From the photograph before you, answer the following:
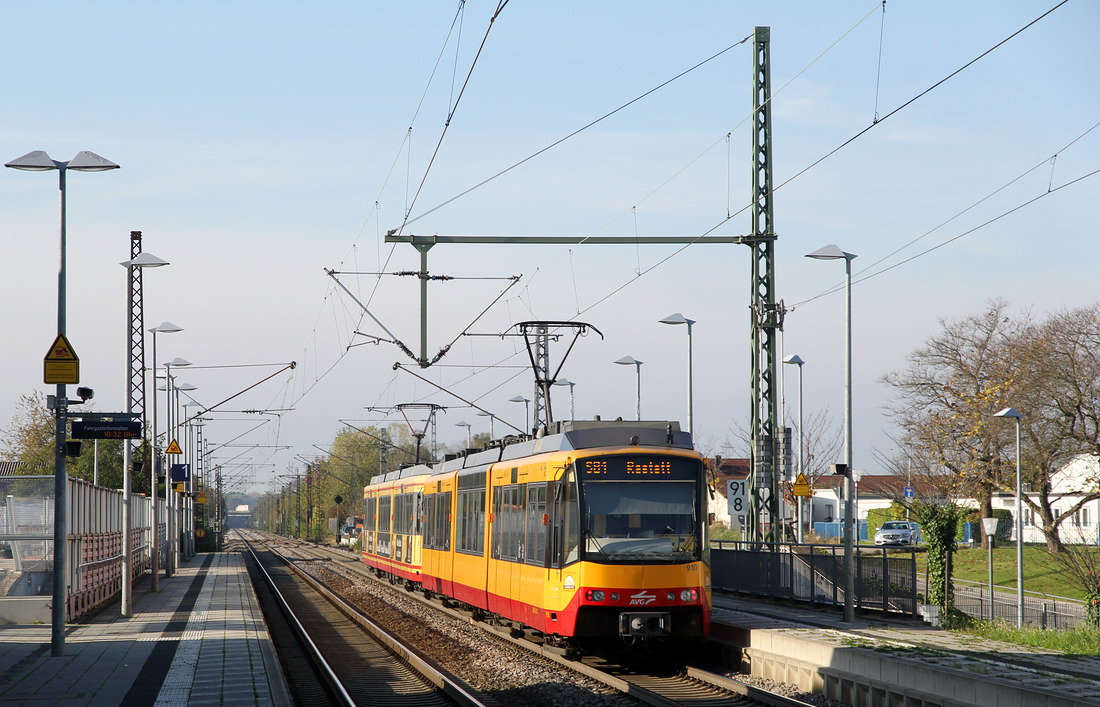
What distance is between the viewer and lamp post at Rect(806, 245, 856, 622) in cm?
1875

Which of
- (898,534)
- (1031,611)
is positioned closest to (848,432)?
(1031,611)

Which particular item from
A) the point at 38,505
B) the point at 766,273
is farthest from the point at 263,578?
the point at 766,273

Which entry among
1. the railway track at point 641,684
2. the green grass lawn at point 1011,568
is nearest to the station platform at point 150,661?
the railway track at point 641,684

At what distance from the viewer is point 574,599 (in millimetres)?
15445

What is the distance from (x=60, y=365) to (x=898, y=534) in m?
48.3

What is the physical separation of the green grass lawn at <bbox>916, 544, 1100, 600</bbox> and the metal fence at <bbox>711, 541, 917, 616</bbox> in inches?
603

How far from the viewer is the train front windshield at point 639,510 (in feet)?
51.0

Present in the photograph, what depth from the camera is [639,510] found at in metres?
15.8

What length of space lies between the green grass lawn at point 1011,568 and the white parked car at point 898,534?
14.7ft

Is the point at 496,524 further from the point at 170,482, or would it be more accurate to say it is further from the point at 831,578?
the point at 170,482

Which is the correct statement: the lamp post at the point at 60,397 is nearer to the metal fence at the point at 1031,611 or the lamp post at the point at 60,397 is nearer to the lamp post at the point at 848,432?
the lamp post at the point at 848,432

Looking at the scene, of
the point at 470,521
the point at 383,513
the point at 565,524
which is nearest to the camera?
the point at 565,524

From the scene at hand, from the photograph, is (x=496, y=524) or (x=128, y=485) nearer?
(x=496, y=524)

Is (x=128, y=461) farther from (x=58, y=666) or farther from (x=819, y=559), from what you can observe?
(x=819, y=559)
